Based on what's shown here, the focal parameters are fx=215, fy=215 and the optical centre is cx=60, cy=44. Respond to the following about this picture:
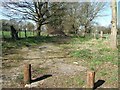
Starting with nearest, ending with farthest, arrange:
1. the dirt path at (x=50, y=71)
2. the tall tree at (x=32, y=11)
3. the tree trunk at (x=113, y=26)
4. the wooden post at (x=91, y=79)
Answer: the wooden post at (x=91, y=79), the dirt path at (x=50, y=71), the tree trunk at (x=113, y=26), the tall tree at (x=32, y=11)

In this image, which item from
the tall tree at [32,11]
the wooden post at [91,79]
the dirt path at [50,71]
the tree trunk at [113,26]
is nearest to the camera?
the wooden post at [91,79]

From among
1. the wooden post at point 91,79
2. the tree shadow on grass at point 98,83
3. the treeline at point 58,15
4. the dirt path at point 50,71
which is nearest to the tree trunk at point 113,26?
the dirt path at point 50,71

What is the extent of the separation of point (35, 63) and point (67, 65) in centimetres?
122

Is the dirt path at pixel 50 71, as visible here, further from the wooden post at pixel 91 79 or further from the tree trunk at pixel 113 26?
the tree trunk at pixel 113 26

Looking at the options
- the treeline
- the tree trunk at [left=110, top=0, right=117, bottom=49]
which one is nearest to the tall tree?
the treeline

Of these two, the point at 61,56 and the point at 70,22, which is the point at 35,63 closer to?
the point at 61,56

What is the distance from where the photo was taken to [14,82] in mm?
6250

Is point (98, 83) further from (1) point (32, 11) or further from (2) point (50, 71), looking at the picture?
(1) point (32, 11)

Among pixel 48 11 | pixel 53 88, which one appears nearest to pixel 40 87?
pixel 53 88

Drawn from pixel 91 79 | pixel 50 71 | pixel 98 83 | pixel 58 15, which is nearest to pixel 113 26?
pixel 50 71

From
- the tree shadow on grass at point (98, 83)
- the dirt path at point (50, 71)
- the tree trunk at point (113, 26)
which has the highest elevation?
the tree trunk at point (113, 26)

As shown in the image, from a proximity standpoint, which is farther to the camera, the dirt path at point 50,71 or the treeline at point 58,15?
the treeline at point 58,15

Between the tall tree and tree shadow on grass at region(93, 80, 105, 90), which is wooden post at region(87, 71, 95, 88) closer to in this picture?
tree shadow on grass at region(93, 80, 105, 90)

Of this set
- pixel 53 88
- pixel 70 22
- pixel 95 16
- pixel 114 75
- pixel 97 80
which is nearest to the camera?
pixel 53 88
